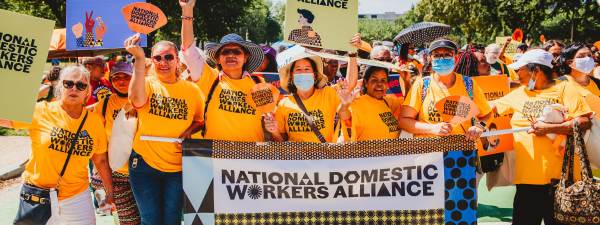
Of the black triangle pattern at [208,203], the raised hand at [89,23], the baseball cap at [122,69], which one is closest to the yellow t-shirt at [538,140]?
the black triangle pattern at [208,203]

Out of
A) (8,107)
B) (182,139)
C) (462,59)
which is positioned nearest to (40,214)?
(8,107)

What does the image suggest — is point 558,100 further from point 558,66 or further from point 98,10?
point 98,10

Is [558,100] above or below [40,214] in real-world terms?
above

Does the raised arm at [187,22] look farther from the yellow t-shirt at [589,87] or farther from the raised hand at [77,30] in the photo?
the yellow t-shirt at [589,87]

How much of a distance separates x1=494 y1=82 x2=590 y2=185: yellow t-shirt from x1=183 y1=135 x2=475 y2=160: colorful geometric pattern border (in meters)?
0.59

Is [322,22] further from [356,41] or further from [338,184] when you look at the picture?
[338,184]

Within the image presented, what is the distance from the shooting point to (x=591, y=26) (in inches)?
1566

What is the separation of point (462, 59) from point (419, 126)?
2404 mm

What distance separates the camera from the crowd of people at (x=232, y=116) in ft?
14.7

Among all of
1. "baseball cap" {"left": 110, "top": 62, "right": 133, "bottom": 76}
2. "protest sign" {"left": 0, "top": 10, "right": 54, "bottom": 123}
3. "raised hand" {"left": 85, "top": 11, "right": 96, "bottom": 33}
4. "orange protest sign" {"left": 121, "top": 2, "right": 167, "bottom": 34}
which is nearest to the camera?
"protest sign" {"left": 0, "top": 10, "right": 54, "bottom": 123}

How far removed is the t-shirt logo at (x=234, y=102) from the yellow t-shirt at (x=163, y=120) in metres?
0.26

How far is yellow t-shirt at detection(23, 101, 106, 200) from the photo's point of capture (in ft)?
14.5

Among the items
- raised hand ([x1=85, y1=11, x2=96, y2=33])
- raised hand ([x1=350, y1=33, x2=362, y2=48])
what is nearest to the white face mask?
raised hand ([x1=350, y1=33, x2=362, y2=48])

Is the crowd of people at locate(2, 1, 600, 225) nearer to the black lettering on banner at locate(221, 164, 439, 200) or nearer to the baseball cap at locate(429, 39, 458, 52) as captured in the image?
the baseball cap at locate(429, 39, 458, 52)
